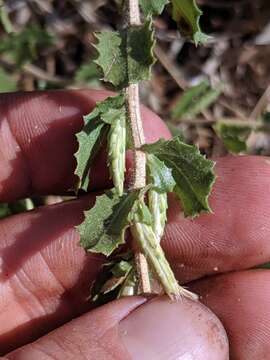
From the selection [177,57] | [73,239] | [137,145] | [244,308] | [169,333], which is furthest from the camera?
[177,57]

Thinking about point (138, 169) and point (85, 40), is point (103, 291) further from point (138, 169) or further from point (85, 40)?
point (85, 40)

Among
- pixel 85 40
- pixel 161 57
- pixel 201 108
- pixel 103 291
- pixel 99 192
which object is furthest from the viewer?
pixel 85 40

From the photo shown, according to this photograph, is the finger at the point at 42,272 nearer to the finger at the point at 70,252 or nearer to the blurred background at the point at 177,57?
the finger at the point at 70,252

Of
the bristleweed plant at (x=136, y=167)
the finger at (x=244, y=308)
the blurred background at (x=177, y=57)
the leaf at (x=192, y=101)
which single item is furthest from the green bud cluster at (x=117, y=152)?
the blurred background at (x=177, y=57)

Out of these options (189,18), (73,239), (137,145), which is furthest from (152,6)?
(73,239)

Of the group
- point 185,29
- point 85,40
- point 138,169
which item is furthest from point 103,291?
point 85,40

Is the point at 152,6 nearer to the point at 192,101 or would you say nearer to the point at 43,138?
the point at 43,138

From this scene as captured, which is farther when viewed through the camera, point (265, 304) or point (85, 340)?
point (265, 304)
